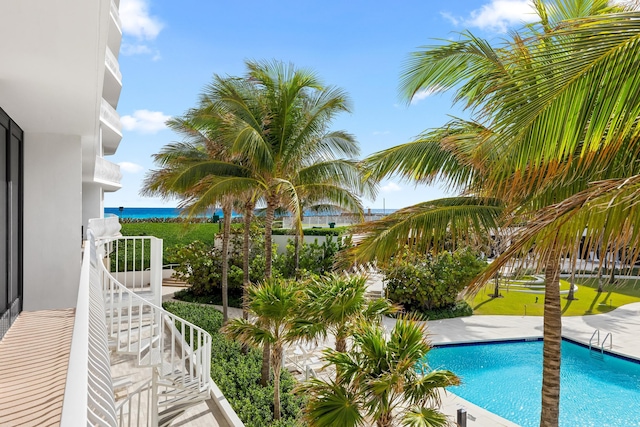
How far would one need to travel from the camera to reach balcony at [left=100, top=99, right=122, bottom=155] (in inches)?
716

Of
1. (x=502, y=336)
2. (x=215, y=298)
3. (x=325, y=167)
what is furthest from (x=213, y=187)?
(x=502, y=336)

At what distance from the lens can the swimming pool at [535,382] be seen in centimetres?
1162

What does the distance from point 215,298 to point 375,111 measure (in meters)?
36.4

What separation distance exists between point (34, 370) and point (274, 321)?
535 centimetres

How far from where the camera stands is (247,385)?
1129 cm

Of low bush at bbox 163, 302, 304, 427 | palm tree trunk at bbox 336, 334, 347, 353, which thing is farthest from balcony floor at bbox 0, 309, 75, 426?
palm tree trunk at bbox 336, 334, 347, 353

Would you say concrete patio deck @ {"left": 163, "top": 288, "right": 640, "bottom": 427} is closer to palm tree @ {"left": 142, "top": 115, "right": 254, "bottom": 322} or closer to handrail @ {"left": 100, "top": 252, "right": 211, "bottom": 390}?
palm tree @ {"left": 142, "top": 115, "right": 254, "bottom": 322}

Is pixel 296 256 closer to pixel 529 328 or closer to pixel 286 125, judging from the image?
pixel 286 125

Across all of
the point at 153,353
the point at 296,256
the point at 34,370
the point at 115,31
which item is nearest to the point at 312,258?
the point at 296,256

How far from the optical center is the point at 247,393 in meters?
10.7

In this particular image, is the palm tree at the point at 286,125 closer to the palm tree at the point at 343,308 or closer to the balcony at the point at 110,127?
the palm tree at the point at 343,308

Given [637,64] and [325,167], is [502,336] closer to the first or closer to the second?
[325,167]

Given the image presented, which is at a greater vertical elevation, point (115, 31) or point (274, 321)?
point (115, 31)

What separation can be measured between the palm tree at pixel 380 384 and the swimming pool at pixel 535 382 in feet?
19.4
